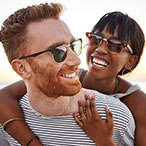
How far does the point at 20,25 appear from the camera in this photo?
1920mm

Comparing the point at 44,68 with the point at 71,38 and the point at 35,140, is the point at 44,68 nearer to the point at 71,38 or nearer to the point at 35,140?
the point at 71,38

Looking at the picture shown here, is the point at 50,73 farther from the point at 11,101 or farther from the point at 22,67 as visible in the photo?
the point at 11,101

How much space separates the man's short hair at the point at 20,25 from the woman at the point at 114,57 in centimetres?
74

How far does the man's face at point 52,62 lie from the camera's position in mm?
1850

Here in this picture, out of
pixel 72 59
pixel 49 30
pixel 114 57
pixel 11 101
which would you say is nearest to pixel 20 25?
pixel 49 30

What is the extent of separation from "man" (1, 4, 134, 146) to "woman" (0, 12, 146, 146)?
1.85 ft

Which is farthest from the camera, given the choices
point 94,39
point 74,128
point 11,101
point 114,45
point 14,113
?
point 94,39

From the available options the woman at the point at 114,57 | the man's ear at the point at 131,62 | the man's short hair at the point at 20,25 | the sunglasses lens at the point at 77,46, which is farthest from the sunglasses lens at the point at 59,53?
the man's ear at the point at 131,62

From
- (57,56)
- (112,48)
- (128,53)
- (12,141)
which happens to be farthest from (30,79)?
(128,53)

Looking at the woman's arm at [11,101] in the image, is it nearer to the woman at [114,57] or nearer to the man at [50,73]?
the woman at [114,57]

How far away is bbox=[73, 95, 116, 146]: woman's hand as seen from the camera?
1.92 m

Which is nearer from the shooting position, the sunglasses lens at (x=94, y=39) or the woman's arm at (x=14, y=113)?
the woman's arm at (x=14, y=113)

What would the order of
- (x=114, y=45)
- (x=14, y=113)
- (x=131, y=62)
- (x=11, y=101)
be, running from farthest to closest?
(x=131, y=62) → (x=114, y=45) → (x=11, y=101) → (x=14, y=113)

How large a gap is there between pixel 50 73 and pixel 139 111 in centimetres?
124
